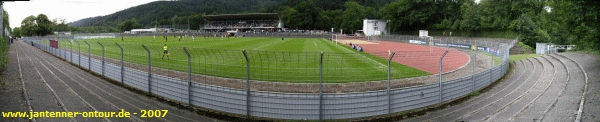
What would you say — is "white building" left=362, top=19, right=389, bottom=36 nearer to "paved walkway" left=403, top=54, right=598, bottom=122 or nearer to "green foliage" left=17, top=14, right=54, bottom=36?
"paved walkway" left=403, top=54, right=598, bottom=122

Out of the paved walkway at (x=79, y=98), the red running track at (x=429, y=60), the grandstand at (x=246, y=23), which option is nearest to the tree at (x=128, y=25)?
→ the grandstand at (x=246, y=23)

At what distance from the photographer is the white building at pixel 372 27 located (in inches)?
3182

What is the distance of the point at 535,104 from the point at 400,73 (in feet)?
17.6

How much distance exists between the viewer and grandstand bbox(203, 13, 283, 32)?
113750 millimetres

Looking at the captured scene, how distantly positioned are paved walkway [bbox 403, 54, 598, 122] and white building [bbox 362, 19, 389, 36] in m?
64.1

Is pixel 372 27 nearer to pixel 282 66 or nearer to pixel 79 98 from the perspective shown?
pixel 282 66

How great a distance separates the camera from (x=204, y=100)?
962 cm

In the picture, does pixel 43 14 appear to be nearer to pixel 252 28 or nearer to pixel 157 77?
pixel 252 28

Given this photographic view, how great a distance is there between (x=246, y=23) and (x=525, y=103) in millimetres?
110741

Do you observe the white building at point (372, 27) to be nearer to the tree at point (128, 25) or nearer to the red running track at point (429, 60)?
the red running track at point (429, 60)

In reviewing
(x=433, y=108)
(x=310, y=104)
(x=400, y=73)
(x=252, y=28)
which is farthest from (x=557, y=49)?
(x=252, y=28)

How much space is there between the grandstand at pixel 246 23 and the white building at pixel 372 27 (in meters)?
37.1

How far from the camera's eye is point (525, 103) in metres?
11.4

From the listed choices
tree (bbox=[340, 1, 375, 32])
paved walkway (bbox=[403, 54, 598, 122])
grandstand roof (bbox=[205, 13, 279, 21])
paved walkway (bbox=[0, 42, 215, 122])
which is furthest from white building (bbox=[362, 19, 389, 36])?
paved walkway (bbox=[0, 42, 215, 122])
